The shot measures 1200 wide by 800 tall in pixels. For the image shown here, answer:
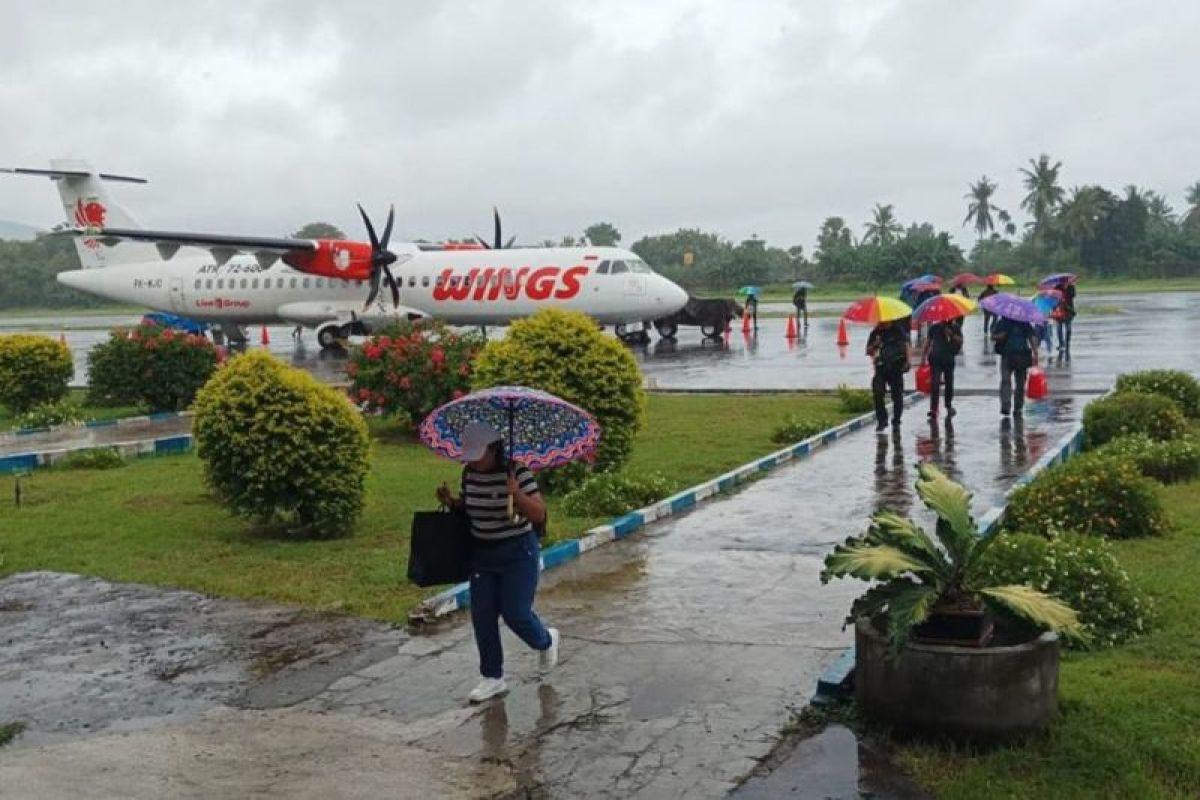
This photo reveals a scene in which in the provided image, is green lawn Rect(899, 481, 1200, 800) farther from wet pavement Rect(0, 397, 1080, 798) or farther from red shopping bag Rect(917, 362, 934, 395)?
red shopping bag Rect(917, 362, 934, 395)

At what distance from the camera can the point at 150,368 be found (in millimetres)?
18797

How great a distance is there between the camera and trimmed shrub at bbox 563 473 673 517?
10.0 metres

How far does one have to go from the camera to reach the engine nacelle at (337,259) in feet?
108

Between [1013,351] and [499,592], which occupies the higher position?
[1013,351]

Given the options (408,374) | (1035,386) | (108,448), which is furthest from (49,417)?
(1035,386)

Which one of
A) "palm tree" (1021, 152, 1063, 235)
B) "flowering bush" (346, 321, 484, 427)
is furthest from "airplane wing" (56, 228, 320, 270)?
"palm tree" (1021, 152, 1063, 235)

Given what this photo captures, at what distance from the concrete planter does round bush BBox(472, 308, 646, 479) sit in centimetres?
643

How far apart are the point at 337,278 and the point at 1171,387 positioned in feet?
79.1

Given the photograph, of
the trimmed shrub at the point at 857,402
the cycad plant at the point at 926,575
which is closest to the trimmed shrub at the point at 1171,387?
the trimmed shrub at the point at 857,402

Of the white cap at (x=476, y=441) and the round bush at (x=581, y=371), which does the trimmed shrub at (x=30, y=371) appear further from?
the white cap at (x=476, y=441)

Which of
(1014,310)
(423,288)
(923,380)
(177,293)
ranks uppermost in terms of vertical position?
(177,293)

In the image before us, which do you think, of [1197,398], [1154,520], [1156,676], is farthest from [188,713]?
[1197,398]

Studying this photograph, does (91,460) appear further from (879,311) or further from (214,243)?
(214,243)

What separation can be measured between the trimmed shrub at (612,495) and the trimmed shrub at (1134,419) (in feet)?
16.1
